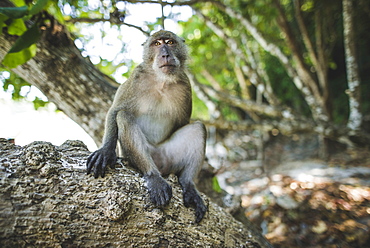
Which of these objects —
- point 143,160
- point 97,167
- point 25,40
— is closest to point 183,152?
point 143,160

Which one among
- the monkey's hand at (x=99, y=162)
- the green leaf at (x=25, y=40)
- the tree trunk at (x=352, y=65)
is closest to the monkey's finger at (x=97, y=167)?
the monkey's hand at (x=99, y=162)

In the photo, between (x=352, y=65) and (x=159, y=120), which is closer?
(x=159, y=120)

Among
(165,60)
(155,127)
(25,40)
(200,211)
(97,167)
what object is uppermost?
(165,60)

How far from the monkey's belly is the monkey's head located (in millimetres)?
664

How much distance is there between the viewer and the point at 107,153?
2820 mm

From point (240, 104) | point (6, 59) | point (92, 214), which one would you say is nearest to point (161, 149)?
point (92, 214)

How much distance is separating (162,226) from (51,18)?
3.23 m

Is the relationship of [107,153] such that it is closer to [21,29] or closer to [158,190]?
[158,190]

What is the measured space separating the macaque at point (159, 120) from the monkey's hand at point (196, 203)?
0.04 ft

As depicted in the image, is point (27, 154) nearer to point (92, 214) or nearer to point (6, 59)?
point (92, 214)

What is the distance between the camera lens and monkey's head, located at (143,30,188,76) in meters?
3.72

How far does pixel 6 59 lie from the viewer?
10.5ft

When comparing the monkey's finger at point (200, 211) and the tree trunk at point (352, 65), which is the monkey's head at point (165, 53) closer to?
the monkey's finger at point (200, 211)

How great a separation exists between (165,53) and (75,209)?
93.7 inches
